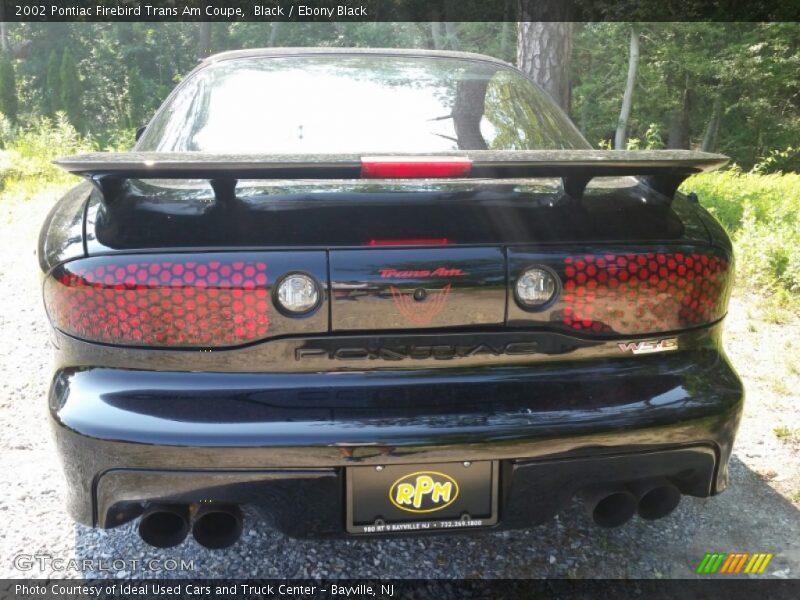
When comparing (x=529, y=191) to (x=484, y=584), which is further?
(x=484, y=584)

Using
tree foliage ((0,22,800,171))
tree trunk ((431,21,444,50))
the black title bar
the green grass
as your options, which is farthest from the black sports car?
tree trunk ((431,21,444,50))

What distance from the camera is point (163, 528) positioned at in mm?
1795

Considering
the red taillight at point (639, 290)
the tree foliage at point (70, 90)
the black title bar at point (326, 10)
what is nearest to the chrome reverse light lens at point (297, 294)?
the red taillight at point (639, 290)

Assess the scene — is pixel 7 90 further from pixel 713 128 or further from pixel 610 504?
pixel 610 504

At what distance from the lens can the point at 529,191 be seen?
2000mm

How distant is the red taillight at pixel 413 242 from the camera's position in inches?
67.6

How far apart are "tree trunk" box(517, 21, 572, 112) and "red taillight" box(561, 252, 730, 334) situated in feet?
16.9

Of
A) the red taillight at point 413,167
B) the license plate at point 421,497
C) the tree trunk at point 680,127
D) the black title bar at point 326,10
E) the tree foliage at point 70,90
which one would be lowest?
the tree trunk at point 680,127

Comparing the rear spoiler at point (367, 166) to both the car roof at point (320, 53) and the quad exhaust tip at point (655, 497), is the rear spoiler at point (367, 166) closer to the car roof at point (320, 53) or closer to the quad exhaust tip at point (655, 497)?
the quad exhaust tip at point (655, 497)

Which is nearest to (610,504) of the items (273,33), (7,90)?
(7,90)

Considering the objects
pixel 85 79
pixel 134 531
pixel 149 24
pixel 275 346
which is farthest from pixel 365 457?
pixel 149 24

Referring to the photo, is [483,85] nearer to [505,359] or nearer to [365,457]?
[505,359]

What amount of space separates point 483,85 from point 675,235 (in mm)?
1259

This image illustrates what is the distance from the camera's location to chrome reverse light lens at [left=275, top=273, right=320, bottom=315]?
1672mm
